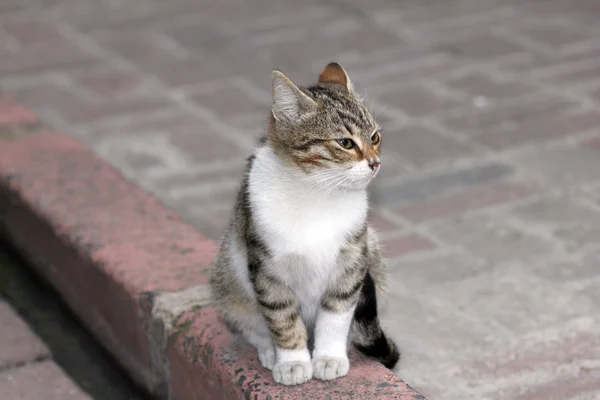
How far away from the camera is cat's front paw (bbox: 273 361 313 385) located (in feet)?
8.80

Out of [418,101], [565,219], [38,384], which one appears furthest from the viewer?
[418,101]

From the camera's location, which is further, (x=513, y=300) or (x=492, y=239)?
(x=492, y=239)

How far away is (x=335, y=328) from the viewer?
2.70m

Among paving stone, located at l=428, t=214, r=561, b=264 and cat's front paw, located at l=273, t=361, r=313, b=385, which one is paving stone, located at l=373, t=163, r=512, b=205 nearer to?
paving stone, located at l=428, t=214, r=561, b=264

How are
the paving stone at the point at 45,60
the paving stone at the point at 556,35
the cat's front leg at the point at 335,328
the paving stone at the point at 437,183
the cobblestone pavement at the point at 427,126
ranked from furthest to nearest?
1. the paving stone at the point at 556,35
2. the paving stone at the point at 45,60
3. the paving stone at the point at 437,183
4. the cobblestone pavement at the point at 427,126
5. the cat's front leg at the point at 335,328

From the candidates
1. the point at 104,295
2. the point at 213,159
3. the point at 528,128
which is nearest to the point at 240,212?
the point at 104,295

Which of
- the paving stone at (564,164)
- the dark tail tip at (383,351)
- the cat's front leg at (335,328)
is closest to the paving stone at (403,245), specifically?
the paving stone at (564,164)

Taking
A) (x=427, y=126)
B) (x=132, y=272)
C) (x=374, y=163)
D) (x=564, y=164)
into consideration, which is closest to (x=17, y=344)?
(x=132, y=272)

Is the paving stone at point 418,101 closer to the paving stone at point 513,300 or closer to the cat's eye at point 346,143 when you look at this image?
the paving stone at point 513,300

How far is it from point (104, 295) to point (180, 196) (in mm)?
982

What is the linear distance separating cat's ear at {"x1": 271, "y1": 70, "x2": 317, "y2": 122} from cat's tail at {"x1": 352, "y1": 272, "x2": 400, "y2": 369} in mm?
510

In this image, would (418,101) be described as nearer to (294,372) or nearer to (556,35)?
(556,35)

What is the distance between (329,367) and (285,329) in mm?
166

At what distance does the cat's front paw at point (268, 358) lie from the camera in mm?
2814
